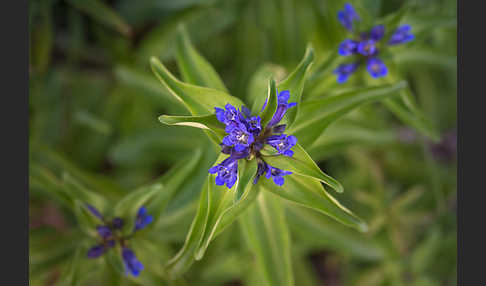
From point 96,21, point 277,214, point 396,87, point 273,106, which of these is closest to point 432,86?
point 396,87

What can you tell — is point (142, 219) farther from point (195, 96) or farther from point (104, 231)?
point (195, 96)

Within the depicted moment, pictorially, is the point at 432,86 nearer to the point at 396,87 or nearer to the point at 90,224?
the point at 396,87

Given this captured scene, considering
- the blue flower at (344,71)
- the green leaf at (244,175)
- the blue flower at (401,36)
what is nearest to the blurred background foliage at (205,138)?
the blue flower at (344,71)

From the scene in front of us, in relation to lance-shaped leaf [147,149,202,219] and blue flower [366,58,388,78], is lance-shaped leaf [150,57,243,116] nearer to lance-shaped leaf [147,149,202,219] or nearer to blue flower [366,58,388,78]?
lance-shaped leaf [147,149,202,219]

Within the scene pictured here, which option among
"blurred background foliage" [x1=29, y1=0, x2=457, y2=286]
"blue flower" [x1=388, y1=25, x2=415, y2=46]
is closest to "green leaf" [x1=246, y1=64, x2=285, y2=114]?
"blurred background foliage" [x1=29, y1=0, x2=457, y2=286]

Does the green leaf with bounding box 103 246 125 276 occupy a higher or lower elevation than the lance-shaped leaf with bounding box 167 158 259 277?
lower

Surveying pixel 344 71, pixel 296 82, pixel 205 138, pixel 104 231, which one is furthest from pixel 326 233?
pixel 104 231
